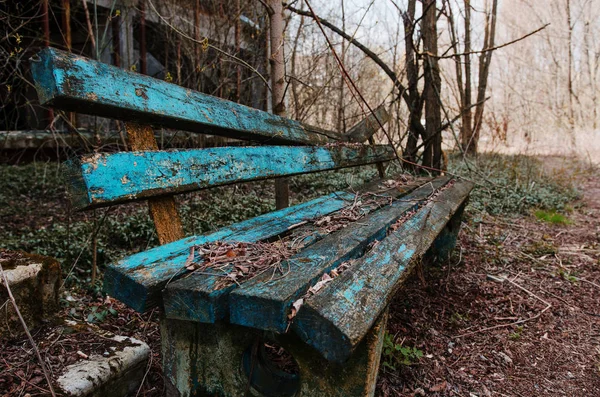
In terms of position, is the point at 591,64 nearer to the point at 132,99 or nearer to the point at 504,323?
the point at 504,323

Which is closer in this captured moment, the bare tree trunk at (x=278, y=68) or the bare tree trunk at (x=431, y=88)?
the bare tree trunk at (x=278, y=68)

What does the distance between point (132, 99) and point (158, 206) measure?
42 cm

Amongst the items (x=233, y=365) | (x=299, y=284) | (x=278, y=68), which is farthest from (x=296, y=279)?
(x=278, y=68)

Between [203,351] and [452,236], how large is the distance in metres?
2.71

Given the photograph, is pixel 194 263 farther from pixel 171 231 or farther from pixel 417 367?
pixel 417 367

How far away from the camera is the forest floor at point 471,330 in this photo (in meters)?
1.77

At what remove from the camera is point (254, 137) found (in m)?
2.06

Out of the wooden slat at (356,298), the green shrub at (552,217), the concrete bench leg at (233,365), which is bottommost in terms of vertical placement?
the green shrub at (552,217)

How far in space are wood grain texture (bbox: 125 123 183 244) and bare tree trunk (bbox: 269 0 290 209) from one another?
1616mm

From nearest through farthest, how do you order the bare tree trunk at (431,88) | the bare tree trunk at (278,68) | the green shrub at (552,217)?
the bare tree trunk at (278,68), the bare tree trunk at (431,88), the green shrub at (552,217)

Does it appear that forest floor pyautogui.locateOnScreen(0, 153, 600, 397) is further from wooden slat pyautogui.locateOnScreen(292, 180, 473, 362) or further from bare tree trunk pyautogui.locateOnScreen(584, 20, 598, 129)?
bare tree trunk pyautogui.locateOnScreen(584, 20, 598, 129)

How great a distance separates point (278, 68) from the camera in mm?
3225

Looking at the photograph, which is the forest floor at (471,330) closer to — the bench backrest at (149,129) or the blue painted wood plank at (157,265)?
the blue painted wood plank at (157,265)

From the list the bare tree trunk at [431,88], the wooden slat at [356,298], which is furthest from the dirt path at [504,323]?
the bare tree trunk at [431,88]
